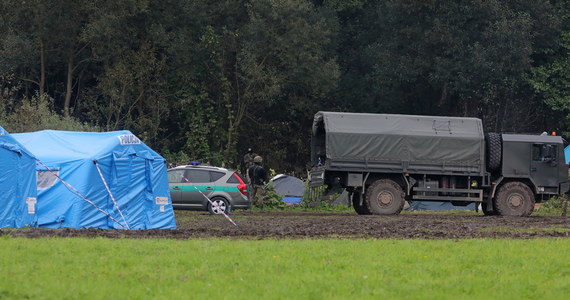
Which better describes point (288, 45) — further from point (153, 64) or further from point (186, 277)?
point (186, 277)

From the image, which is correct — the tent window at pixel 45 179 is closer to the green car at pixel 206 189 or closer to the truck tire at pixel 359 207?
the green car at pixel 206 189

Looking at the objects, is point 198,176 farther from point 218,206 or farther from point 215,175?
point 218,206

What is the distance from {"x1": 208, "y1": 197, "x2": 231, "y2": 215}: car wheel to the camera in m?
30.1

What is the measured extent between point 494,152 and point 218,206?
8932mm

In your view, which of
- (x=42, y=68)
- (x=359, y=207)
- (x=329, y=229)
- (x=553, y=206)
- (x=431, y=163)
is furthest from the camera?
(x=42, y=68)

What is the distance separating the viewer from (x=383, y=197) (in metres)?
31.1

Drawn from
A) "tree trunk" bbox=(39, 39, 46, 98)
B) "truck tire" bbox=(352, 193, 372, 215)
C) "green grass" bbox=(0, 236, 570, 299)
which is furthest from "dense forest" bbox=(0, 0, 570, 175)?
"green grass" bbox=(0, 236, 570, 299)

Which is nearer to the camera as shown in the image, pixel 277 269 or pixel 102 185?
pixel 277 269

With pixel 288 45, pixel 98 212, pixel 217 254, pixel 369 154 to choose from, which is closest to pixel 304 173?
pixel 288 45

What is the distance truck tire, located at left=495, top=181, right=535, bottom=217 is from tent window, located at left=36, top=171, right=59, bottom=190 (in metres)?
15.1

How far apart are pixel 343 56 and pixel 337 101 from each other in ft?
8.91

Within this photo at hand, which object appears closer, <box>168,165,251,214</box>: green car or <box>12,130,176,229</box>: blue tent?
<box>12,130,176,229</box>: blue tent

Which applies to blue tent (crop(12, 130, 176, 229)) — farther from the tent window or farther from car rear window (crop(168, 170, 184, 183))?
car rear window (crop(168, 170, 184, 183))

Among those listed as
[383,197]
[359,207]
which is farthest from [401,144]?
[359,207]
